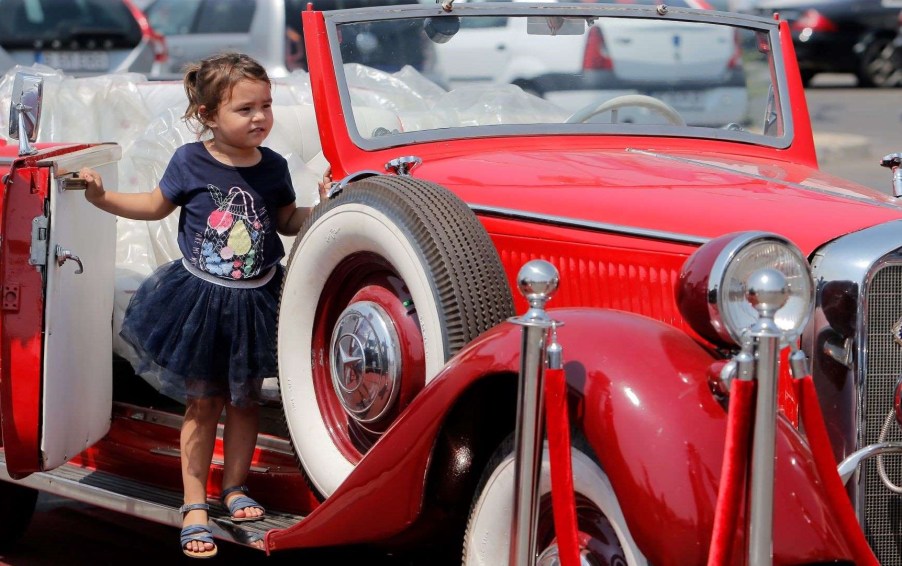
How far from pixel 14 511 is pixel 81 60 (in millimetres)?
9884

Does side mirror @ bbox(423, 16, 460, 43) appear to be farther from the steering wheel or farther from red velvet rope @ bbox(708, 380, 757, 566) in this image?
red velvet rope @ bbox(708, 380, 757, 566)

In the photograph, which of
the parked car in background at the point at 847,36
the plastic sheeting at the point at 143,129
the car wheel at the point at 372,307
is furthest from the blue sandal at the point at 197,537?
the parked car in background at the point at 847,36

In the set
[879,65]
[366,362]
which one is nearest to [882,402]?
[366,362]

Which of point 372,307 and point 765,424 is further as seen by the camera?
point 372,307

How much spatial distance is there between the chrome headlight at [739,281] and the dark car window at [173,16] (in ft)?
41.0

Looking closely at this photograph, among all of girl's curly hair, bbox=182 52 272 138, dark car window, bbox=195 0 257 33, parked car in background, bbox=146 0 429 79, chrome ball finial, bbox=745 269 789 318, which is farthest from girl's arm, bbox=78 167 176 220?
dark car window, bbox=195 0 257 33

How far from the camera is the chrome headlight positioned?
222cm

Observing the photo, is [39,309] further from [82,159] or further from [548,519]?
[548,519]

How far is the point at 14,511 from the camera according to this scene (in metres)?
4.32

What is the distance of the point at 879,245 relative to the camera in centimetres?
251

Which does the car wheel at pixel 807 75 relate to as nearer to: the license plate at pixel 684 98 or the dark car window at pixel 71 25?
the dark car window at pixel 71 25

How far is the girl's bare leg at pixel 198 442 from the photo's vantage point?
3.35 m

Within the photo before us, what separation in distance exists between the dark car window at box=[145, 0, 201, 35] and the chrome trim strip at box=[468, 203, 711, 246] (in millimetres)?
11581

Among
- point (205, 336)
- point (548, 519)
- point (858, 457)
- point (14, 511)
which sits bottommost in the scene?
point (14, 511)
